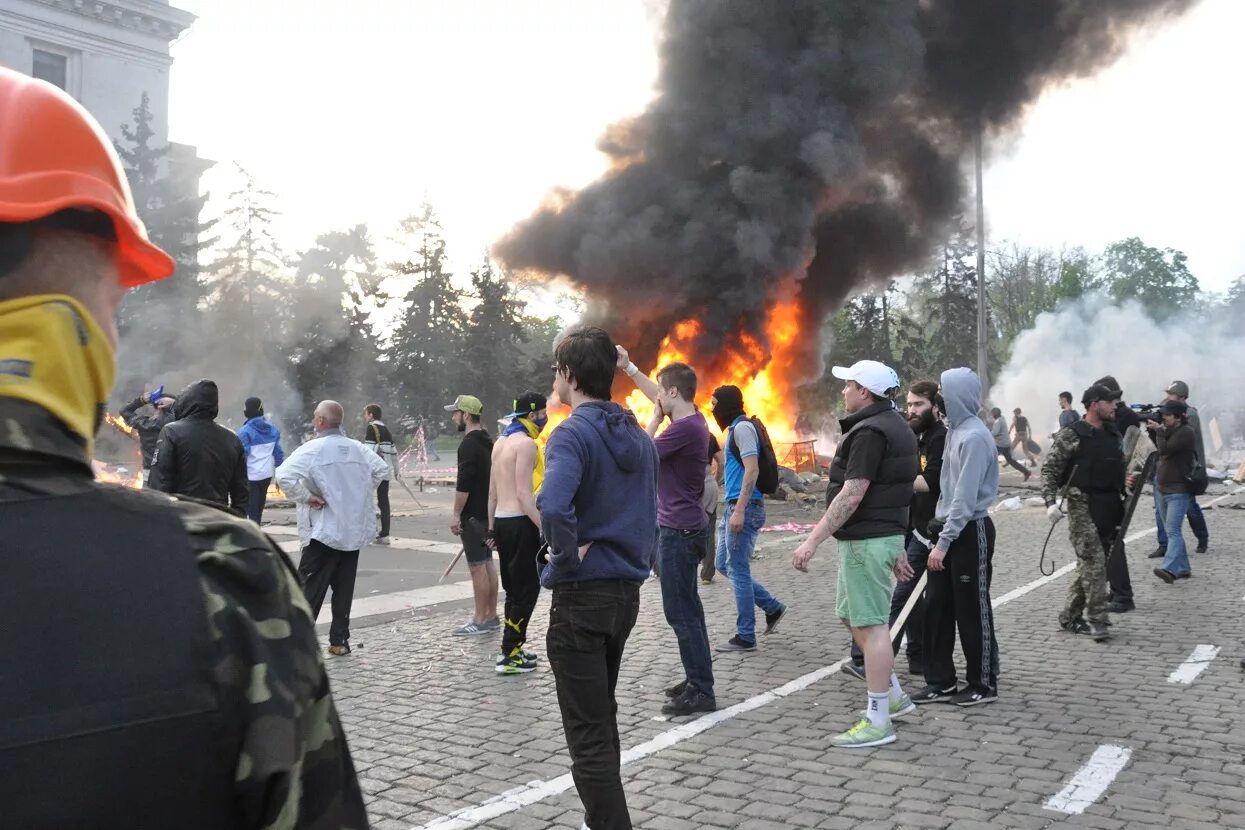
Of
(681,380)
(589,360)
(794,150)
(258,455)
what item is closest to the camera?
(589,360)

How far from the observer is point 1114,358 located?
42.0 metres

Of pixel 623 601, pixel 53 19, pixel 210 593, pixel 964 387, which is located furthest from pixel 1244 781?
pixel 53 19

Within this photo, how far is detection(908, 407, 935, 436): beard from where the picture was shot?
6.71 m

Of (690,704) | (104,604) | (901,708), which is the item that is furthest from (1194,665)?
(104,604)

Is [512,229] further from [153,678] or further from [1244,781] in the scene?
[153,678]

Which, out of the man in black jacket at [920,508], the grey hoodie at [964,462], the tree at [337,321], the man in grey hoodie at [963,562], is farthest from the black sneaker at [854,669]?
the tree at [337,321]

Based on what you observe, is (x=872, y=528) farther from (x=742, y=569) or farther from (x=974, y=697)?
(x=742, y=569)

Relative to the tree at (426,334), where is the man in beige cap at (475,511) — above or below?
below

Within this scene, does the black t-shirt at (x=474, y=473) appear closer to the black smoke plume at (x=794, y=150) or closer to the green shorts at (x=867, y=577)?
the green shorts at (x=867, y=577)

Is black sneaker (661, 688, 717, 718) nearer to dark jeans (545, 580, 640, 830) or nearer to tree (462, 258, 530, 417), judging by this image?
dark jeans (545, 580, 640, 830)

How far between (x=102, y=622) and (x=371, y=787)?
12.9ft

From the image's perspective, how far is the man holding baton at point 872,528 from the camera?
506cm

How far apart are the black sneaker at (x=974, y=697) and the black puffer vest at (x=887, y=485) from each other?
1.20 meters

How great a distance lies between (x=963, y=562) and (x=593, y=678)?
121 inches
